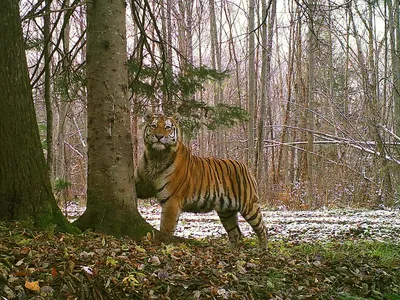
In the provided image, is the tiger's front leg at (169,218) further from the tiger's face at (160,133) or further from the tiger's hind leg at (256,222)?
the tiger's hind leg at (256,222)

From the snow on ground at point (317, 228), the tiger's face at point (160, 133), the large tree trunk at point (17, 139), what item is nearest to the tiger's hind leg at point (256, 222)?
the snow on ground at point (317, 228)

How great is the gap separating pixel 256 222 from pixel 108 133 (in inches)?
104

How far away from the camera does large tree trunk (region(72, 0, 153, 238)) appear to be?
193 inches

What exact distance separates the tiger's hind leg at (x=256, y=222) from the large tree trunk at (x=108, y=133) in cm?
188

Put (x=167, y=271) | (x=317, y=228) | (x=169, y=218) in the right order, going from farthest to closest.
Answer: (x=317, y=228)
(x=169, y=218)
(x=167, y=271)

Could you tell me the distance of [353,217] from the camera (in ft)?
32.3

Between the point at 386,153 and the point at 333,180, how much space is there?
2.05 m

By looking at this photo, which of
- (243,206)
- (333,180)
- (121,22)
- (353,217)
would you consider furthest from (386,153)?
(121,22)

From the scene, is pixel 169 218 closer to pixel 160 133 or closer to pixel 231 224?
pixel 160 133

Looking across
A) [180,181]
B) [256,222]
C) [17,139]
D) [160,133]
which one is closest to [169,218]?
[180,181]

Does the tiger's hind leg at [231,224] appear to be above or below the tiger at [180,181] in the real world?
below

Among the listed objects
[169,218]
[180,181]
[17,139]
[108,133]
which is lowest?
[169,218]

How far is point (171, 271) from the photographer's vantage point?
363 centimetres

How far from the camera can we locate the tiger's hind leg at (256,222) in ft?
21.0
